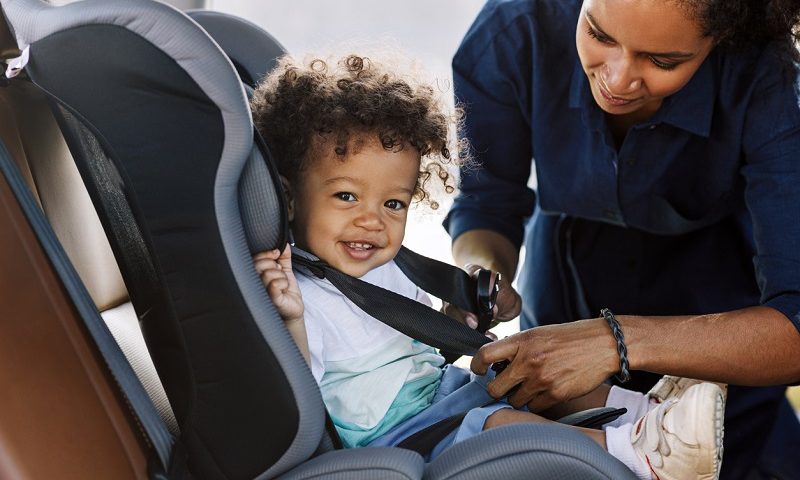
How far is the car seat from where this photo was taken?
3.25 feet

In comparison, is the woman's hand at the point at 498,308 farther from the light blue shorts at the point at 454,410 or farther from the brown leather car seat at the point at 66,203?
the brown leather car seat at the point at 66,203

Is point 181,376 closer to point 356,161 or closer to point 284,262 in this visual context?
point 284,262

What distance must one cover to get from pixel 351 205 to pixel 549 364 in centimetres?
36

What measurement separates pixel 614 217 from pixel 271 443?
0.98m

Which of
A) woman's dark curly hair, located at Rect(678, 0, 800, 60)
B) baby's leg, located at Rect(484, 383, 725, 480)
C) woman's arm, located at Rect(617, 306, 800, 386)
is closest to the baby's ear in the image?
baby's leg, located at Rect(484, 383, 725, 480)

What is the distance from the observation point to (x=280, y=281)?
3.70ft

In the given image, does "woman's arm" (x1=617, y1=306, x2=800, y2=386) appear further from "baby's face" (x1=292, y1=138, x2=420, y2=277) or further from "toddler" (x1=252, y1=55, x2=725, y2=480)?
"baby's face" (x1=292, y1=138, x2=420, y2=277)

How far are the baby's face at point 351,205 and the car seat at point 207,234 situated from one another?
0.92 ft

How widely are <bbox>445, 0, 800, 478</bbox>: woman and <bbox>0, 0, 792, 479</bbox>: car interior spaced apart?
35 cm

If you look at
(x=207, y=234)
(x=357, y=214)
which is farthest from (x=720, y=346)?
(x=207, y=234)

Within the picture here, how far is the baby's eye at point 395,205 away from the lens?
1.42 m

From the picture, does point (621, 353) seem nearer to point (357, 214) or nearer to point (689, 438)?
point (689, 438)

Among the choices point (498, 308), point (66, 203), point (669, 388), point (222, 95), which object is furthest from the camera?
point (498, 308)

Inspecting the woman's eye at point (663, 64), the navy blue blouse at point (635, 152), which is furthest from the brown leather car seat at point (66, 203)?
the woman's eye at point (663, 64)
